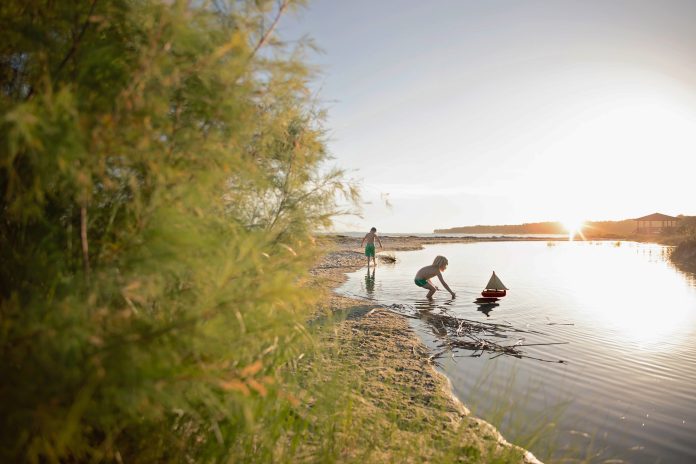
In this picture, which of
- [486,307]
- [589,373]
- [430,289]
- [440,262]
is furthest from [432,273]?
[589,373]

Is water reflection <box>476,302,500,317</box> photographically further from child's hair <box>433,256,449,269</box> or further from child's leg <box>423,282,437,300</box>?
child's hair <box>433,256,449,269</box>

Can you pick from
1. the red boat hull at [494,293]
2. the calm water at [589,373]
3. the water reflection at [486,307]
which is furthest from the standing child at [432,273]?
the red boat hull at [494,293]

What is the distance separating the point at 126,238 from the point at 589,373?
7.80 m

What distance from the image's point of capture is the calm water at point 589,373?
4625 millimetres

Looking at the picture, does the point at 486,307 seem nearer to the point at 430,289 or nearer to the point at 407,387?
the point at 430,289

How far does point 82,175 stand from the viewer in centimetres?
172

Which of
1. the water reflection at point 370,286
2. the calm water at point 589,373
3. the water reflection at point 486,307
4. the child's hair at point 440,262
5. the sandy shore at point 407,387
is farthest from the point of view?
the water reflection at point 370,286

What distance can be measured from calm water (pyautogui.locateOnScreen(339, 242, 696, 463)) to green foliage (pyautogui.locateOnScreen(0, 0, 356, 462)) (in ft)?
9.05

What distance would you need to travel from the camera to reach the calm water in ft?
15.2

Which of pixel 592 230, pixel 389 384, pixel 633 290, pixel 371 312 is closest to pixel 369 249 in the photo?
pixel 371 312

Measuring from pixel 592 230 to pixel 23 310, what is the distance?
143064 mm

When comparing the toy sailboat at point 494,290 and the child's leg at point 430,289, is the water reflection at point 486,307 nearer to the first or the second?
the toy sailboat at point 494,290

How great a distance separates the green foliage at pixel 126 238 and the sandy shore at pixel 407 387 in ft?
5.78

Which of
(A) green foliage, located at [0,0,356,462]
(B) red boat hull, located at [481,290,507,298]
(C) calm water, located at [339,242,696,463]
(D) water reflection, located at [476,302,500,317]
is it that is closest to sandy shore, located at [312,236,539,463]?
(C) calm water, located at [339,242,696,463]
